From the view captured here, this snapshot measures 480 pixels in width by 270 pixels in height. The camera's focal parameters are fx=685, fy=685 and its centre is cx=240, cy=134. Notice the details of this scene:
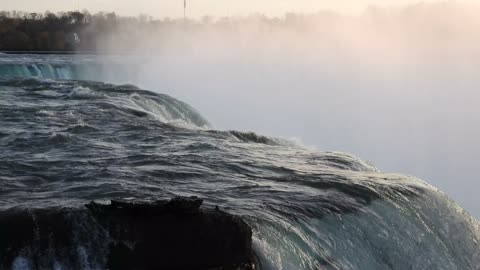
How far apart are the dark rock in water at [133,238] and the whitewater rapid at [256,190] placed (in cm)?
3

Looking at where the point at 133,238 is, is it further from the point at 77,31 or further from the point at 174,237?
the point at 77,31

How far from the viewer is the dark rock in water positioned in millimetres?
5832

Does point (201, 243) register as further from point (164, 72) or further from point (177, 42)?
point (177, 42)

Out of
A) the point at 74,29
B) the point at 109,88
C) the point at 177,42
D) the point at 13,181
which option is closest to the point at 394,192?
the point at 13,181

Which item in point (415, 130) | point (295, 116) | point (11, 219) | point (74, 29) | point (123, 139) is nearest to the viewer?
point (11, 219)

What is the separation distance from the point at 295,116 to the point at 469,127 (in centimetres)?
686

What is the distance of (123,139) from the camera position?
40.5ft

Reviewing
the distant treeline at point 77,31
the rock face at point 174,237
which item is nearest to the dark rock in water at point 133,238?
the rock face at point 174,237

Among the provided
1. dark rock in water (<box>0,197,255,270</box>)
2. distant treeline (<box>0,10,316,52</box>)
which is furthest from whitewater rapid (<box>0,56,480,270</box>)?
distant treeline (<box>0,10,316,52</box>)

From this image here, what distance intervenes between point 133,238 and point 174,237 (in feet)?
1.17

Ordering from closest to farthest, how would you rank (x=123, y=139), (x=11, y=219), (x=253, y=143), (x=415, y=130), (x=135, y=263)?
(x=135, y=263), (x=11, y=219), (x=123, y=139), (x=253, y=143), (x=415, y=130)

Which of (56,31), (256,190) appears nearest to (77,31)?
(56,31)

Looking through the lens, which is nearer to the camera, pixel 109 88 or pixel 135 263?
pixel 135 263

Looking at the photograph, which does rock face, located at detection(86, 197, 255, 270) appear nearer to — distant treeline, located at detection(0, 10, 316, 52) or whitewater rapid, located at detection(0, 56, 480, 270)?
whitewater rapid, located at detection(0, 56, 480, 270)
